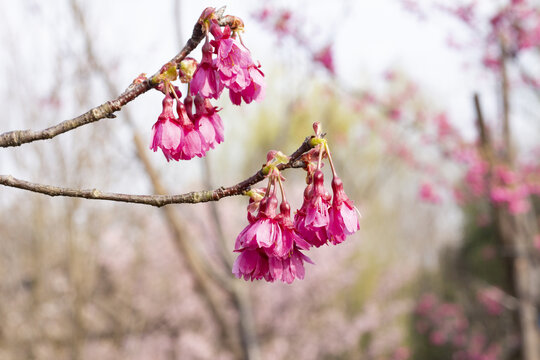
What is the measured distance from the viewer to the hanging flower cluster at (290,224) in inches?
39.8

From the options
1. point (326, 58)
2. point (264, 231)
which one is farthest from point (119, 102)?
point (326, 58)

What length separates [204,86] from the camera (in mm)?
1024

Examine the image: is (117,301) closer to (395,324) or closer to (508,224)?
(508,224)

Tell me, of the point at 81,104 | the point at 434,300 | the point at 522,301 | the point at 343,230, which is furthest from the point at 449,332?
the point at 343,230

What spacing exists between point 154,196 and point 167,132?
0.12 metres

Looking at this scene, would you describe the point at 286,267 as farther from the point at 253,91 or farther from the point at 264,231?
the point at 253,91

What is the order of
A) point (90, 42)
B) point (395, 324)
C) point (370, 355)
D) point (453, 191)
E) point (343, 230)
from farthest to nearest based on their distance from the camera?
point (395, 324) → point (370, 355) → point (453, 191) → point (90, 42) → point (343, 230)

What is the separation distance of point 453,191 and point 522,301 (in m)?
3.46

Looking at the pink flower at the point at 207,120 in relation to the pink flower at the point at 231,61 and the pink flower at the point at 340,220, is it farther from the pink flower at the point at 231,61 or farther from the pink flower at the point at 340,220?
the pink flower at the point at 340,220

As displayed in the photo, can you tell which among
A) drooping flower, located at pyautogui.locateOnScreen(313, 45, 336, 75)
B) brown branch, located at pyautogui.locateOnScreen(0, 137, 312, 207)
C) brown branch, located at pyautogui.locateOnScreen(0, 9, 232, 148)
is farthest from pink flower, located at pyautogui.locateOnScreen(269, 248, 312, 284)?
drooping flower, located at pyautogui.locateOnScreen(313, 45, 336, 75)

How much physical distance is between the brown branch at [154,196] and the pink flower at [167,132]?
9 centimetres

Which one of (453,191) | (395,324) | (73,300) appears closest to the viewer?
(73,300)

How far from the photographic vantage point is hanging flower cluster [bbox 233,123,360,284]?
1011 millimetres

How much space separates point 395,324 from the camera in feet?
35.3
